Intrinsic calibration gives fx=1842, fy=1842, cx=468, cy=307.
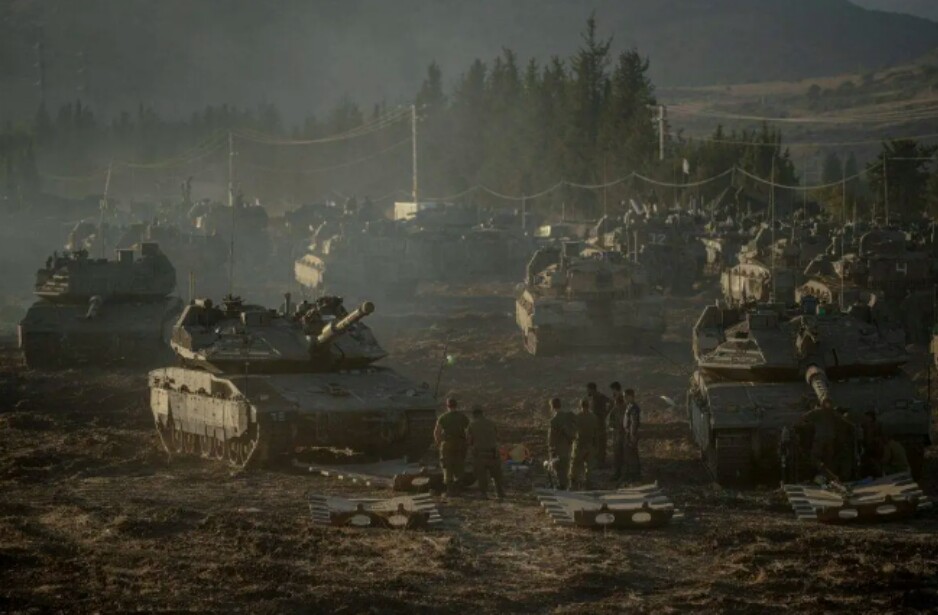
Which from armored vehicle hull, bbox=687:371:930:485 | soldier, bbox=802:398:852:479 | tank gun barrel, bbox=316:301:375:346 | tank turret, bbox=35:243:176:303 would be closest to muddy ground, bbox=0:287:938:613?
armored vehicle hull, bbox=687:371:930:485

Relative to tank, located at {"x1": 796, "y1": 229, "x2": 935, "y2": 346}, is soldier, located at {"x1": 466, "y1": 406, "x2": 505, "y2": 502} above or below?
below

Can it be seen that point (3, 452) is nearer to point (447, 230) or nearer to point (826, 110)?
point (447, 230)

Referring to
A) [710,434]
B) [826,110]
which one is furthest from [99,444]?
[826,110]

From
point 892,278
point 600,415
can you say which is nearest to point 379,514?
point 600,415

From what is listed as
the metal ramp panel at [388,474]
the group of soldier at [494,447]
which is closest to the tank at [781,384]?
the group of soldier at [494,447]

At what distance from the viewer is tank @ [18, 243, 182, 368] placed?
37.0 meters

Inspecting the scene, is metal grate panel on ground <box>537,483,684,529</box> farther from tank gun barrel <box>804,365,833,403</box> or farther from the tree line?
the tree line

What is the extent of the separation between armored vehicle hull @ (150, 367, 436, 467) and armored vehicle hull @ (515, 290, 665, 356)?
11511 millimetres

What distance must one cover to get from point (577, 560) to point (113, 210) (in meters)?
67.0

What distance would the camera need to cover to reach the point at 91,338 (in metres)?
37.0

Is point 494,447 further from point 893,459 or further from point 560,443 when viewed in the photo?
point 893,459

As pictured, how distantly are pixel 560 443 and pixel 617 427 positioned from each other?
5.60 ft

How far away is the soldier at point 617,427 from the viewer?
2259 cm

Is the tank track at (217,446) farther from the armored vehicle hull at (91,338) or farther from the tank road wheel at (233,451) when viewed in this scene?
the armored vehicle hull at (91,338)
